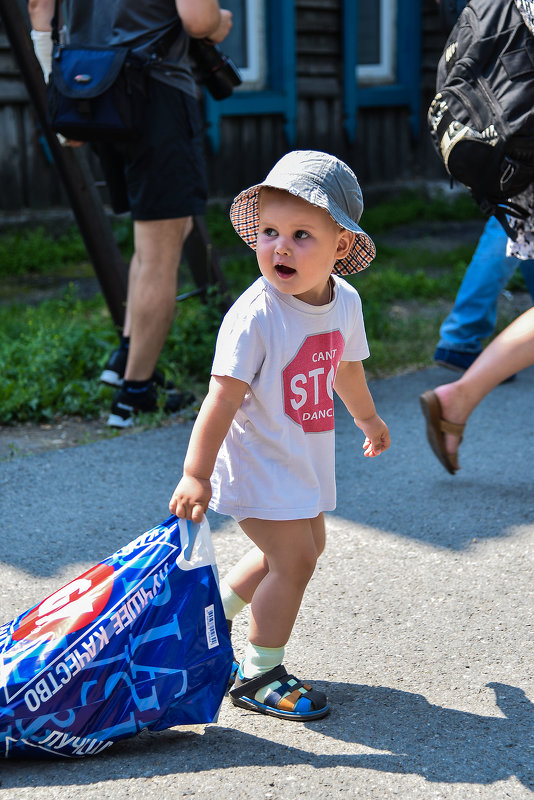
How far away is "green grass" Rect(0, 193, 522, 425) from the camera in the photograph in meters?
4.19

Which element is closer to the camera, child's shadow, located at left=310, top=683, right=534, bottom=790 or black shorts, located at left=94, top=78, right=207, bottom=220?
child's shadow, located at left=310, top=683, right=534, bottom=790

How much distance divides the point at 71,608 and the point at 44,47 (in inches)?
108

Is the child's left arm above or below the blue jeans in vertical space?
above

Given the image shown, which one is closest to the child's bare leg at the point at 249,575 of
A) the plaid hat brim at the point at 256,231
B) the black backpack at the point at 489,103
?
the plaid hat brim at the point at 256,231

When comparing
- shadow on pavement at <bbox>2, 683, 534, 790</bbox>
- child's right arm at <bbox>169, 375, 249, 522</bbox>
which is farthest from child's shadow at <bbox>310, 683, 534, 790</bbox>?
child's right arm at <bbox>169, 375, 249, 522</bbox>

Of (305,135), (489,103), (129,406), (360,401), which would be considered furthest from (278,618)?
(305,135)

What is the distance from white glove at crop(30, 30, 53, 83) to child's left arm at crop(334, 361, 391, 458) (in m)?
2.34

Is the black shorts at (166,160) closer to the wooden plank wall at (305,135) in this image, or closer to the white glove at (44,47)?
the white glove at (44,47)

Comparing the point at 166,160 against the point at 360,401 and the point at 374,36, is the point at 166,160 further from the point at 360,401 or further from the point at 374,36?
the point at 374,36

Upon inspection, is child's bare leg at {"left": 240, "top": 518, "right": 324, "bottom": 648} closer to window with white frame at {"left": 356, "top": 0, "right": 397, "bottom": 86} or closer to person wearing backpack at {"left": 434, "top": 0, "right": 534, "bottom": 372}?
person wearing backpack at {"left": 434, "top": 0, "right": 534, "bottom": 372}

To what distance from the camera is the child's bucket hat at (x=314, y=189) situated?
6.26ft

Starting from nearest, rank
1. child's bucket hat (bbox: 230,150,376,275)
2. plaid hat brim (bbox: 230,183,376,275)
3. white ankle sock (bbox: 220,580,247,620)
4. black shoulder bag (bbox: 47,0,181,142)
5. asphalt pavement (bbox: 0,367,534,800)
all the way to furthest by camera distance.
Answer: asphalt pavement (bbox: 0,367,534,800) → child's bucket hat (bbox: 230,150,376,275) → plaid hat brim (bbox: 230,183,376,275) → white ankle sock (bbox: 220,580,247,620) → black shoulder bag (bbox: 47,0,181,142)

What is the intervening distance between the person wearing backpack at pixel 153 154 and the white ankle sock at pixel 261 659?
1.99 m

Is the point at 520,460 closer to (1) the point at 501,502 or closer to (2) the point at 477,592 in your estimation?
(1) the point at 501,502
